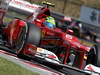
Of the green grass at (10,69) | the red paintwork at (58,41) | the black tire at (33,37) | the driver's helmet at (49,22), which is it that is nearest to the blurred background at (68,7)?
the driver's helmet at (49,22)

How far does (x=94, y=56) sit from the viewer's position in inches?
363

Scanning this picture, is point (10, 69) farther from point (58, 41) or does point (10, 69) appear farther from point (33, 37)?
point (58, 41)

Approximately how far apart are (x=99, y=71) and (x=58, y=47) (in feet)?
5.12

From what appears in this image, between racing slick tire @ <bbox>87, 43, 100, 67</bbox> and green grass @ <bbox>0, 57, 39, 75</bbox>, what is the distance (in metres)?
2.11

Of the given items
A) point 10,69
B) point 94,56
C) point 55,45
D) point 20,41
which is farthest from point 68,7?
point 10,69

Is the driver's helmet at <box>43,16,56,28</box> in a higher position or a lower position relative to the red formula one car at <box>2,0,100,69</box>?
higher

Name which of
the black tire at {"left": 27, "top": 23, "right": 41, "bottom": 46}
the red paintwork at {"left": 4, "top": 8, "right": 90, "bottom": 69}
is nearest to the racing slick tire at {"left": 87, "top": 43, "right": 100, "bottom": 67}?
the red paintwork at {"left": 4, "top": 8, "right": 90, "bottom": 69}

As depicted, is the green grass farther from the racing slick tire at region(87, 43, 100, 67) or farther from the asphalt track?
the racing slick tire at region(87, 43, 100, 67)

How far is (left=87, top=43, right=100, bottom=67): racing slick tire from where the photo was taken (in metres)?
8.82

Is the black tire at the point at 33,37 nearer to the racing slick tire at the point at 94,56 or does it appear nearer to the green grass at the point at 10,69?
the green grass at the point at 10,69

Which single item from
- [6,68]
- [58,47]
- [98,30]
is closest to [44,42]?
[58,47]

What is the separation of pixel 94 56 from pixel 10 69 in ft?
9.65

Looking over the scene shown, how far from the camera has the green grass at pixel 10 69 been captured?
677cm

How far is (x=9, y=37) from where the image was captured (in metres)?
9.73
